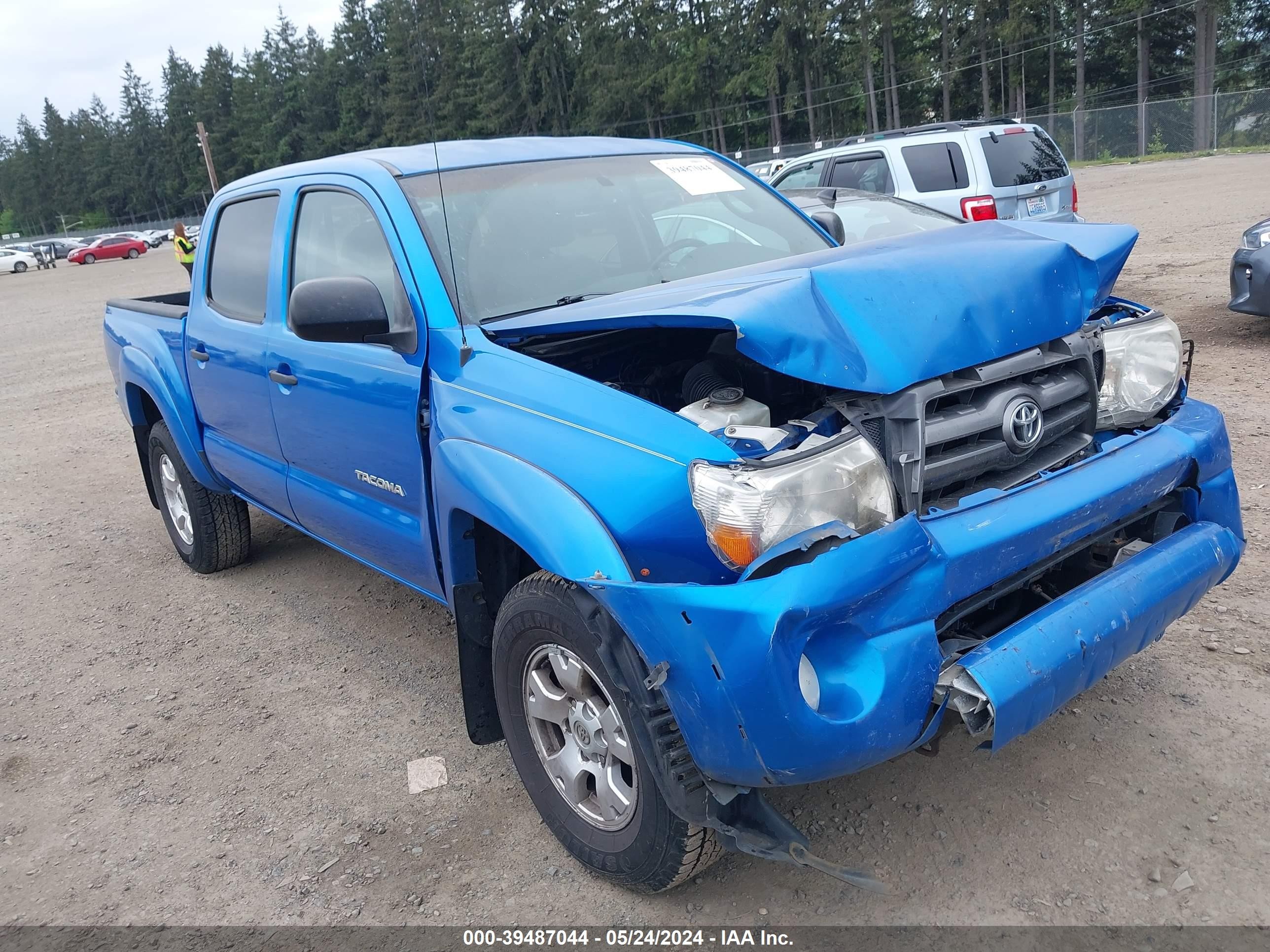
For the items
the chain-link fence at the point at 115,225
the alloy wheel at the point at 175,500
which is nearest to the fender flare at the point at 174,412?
the alloy wheel at the point at 175,500

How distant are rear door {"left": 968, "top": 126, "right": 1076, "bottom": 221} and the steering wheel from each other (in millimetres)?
6822

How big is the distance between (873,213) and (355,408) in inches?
209

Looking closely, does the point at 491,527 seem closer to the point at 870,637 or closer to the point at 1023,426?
the point at 870,637

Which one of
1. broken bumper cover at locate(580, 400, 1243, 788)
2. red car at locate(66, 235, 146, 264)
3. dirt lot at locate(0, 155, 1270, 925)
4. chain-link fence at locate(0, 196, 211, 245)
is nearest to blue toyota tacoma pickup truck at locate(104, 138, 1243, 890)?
broken bumper cover at locate(580, 400, 1243, 788)

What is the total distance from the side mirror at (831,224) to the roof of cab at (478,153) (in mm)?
577

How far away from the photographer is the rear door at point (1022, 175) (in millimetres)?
9531

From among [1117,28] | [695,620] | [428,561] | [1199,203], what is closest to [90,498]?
[428,561]

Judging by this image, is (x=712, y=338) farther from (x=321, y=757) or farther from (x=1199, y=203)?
(x=1199, y=203)

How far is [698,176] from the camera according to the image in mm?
3885

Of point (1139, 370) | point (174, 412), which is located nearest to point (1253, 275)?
point (1139, 370)

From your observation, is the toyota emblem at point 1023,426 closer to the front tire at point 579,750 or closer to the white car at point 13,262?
the front tire at point 579,750

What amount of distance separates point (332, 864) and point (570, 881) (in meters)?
0.72

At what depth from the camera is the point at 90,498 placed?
22.8 feet

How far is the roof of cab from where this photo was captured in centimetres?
349
